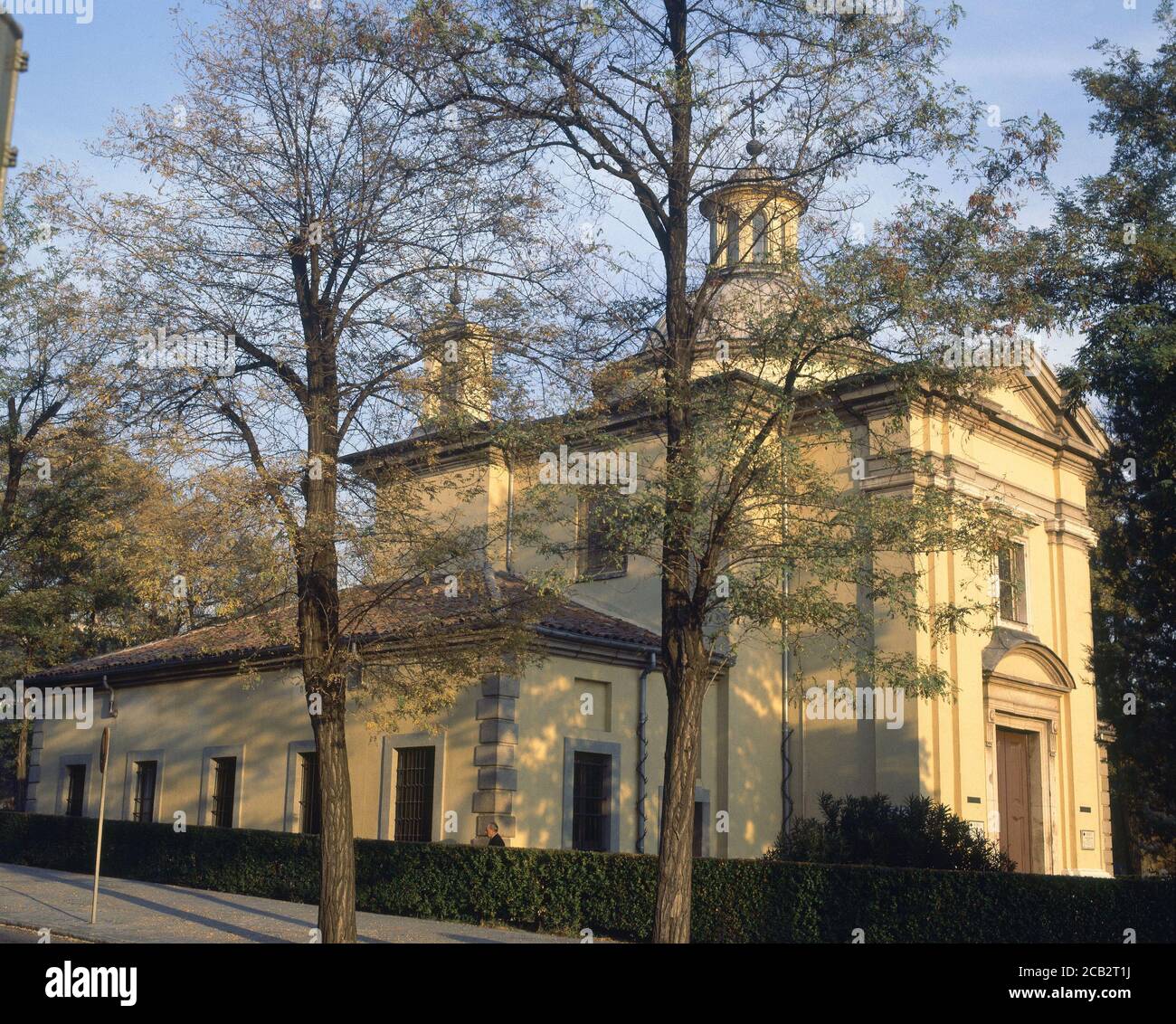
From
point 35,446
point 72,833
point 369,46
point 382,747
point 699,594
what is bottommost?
point 72,833

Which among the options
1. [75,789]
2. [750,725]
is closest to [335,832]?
[750,725]

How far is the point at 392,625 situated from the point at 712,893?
5.97 meters

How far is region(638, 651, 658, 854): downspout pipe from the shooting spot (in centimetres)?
2173

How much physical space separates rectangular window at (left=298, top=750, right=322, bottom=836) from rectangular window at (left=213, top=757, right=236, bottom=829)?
211 cm

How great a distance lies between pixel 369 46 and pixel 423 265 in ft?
8.09

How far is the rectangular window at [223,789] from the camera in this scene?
24781 millimetres

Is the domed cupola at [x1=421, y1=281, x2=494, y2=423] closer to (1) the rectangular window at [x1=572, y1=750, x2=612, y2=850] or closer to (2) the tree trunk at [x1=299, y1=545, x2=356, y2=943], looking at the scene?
(2) the tree trunk at [x1=299, y1=545, x2=356, y2=943]

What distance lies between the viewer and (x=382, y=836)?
70.1 ft

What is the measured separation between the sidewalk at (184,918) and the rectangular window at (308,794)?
7.81ft

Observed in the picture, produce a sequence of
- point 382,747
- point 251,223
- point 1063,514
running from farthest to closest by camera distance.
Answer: point 1063,514 → point 382,747 → point 251,223

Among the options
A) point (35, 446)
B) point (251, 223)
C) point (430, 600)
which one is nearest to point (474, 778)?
point (430, 600)

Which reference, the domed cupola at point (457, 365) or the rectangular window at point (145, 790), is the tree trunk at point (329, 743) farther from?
the rectangular window at point (145, 790)

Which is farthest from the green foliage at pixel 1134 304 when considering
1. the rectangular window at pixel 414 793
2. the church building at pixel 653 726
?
the rectangular window at pixel 414 793

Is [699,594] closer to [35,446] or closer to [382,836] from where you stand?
[35,446]
